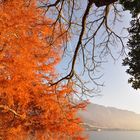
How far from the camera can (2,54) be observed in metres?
12.3

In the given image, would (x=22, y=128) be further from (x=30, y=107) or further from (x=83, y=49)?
(x=83, y=49)

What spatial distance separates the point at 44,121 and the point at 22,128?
3.35 feet

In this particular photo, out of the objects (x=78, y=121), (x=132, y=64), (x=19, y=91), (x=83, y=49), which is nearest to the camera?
(x=83, y=49)

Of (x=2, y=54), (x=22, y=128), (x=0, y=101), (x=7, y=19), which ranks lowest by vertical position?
(x=22, y=128)

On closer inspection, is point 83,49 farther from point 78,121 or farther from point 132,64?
point 78,121

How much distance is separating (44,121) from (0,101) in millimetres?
2335

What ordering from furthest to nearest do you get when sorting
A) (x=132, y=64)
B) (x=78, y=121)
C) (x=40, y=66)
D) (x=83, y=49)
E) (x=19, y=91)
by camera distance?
(x=78, y=121), (x=40, y=66), (x=19, y=91), (x=132, y=64), (x=83, y=49)

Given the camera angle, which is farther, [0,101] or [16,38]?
[0,101]

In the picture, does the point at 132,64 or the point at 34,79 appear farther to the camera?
the point at 34,79

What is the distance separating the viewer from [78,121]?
16188mm

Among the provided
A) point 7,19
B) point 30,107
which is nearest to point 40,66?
point 30,107

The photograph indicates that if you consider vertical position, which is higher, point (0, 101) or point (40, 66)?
→ point (40, 66)

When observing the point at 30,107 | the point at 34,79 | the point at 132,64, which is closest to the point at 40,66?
the point at 34,79

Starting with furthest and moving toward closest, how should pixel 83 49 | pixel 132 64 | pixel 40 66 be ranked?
pixel 40 66 < pixel 132 64 < pixel 83 49
